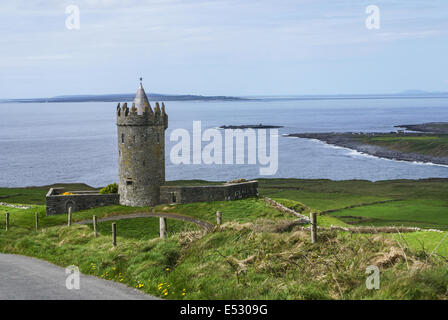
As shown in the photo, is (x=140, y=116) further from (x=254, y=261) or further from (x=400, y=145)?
(x=400, y=145)

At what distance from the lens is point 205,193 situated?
44031mm

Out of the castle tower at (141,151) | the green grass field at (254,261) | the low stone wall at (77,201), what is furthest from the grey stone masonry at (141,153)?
the green grass field at (254,261)

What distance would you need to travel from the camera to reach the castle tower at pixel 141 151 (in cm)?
4447

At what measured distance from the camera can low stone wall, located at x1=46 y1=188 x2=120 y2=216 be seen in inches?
1767

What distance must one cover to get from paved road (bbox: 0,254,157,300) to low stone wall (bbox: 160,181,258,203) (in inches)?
954

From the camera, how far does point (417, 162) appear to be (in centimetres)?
13300

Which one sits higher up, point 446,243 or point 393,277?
point 393,277

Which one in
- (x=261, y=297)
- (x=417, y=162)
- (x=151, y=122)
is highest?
(x=151, y=122)

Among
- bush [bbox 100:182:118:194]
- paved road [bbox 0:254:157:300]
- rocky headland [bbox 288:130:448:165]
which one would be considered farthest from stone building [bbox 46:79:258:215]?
rocky headland [bbox 288:130:448:165]

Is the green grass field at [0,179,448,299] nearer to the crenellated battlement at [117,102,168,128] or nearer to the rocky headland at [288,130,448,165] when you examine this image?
the crenellated battlement at [117,102,168,128]

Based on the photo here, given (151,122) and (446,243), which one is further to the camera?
(151,122)

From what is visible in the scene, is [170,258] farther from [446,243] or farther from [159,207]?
[159,207]

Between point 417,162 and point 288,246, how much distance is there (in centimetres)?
12450
